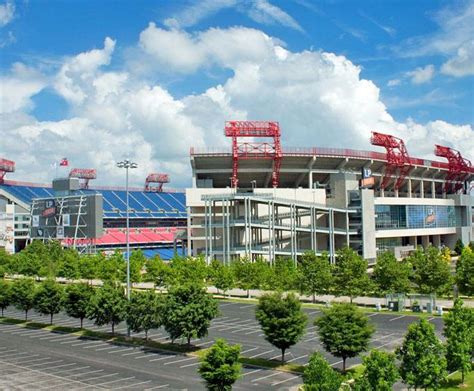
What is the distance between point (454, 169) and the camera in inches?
5423

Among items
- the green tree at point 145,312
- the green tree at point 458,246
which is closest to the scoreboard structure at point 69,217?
the green tree at point 145,312

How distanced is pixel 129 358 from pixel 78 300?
12.0 metres

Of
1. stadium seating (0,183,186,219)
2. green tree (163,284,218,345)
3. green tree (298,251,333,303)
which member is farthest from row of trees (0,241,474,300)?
stadium seating (0,183,186,219)

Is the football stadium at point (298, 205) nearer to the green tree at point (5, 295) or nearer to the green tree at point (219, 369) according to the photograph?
the green tree at point (5, 295)

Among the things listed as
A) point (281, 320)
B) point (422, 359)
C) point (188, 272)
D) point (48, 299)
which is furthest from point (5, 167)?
point (422, 359)

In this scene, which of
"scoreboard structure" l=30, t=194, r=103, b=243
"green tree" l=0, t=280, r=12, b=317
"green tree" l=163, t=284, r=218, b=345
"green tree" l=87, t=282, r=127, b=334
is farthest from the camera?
"scoreboard structure" l=30, t=194, r=103, b=243

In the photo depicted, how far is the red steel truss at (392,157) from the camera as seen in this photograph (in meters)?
112

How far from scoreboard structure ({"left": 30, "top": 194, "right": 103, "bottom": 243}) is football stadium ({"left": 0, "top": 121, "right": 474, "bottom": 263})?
880 millimetres

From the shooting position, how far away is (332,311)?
34125 mm

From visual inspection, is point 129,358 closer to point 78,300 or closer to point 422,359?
point 78,300

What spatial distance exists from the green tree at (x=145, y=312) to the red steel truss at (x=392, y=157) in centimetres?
7873

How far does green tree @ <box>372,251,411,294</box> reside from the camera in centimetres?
6222

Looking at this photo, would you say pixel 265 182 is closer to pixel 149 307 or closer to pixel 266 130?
pixel 266 130

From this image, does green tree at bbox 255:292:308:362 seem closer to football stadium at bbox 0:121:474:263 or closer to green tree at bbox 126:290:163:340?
green tree at bbox 126:290:163:340
